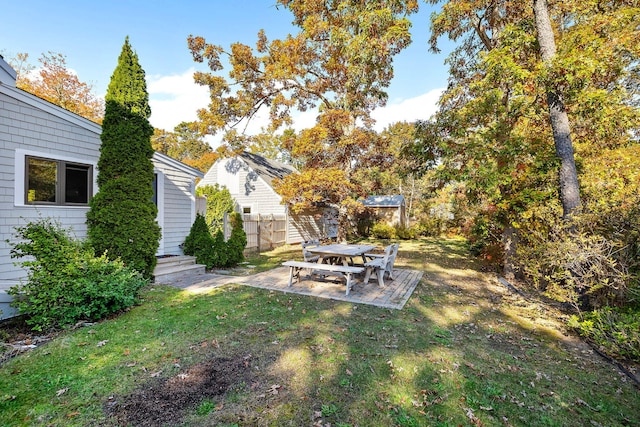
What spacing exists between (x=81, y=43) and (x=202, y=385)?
1636cm

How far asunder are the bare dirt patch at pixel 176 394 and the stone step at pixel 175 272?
209 inches

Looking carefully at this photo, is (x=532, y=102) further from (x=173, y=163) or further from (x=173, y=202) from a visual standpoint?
(x=173, y=202)

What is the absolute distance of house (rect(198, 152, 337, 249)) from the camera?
16188 mm

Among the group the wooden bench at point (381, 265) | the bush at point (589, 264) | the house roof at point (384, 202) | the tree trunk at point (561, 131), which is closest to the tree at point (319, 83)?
the wooden bench at point (381, 265)

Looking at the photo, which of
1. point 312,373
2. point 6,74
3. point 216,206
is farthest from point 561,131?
point 216,206

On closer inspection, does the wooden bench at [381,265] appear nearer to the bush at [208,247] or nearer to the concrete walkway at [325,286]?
the concrete walkway at [325,286]

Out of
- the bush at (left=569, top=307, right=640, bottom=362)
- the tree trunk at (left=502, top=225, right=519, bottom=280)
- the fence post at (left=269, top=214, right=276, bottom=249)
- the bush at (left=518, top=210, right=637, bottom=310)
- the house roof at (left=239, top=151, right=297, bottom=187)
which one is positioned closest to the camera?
the bush at (left=569, top=307, right=640, bottom=362)

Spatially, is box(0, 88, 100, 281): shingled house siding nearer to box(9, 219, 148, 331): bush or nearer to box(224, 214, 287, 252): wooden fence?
box(9, 219, 148, 331): bush

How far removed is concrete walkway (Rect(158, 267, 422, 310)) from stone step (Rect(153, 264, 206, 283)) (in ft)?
1.22

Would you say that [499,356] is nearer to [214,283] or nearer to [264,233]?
[214,283]

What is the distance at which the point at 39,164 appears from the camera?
21.5 ft

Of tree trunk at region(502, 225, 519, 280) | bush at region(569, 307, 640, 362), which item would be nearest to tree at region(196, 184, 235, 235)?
tree trunk at region(502, 225, 519, 280)

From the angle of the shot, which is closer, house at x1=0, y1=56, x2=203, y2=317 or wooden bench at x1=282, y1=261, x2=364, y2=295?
house at x1=0, y1=56, x2=203, y2=317

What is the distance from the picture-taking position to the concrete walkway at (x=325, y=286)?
6.41 metres
